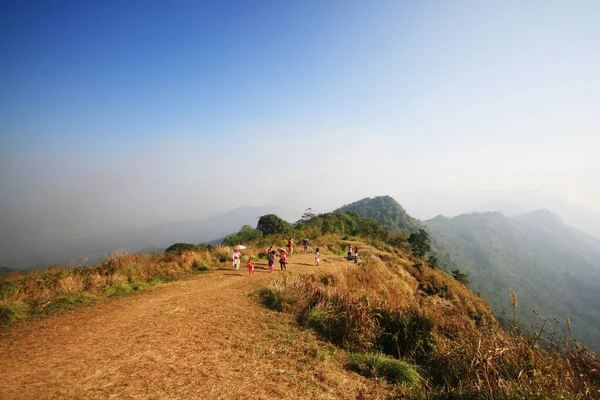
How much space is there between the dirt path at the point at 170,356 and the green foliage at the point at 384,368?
0.32m

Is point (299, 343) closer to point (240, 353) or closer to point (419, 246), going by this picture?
point (240, 353)

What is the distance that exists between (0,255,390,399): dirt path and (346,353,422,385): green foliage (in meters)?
0.32

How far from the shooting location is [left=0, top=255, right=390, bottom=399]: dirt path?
190 inches

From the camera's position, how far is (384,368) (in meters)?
5.75

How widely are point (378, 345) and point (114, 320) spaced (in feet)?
26.1

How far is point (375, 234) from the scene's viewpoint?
228 ft

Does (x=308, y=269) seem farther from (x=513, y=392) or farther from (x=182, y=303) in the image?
(x=513, y=392)

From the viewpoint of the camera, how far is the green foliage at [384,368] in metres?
5.43

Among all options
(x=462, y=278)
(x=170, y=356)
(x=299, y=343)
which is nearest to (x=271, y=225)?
(x=462, y=278)

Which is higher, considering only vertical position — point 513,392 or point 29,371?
point 29,371

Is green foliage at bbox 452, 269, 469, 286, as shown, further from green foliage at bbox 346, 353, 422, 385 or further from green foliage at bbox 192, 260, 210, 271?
green foliage at bbox 346, 353, 422, 385

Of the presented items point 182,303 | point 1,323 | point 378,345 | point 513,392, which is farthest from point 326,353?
point 1,323

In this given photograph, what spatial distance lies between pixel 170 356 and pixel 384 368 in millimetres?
4910

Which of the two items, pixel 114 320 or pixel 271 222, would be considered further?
pixel 271 222
